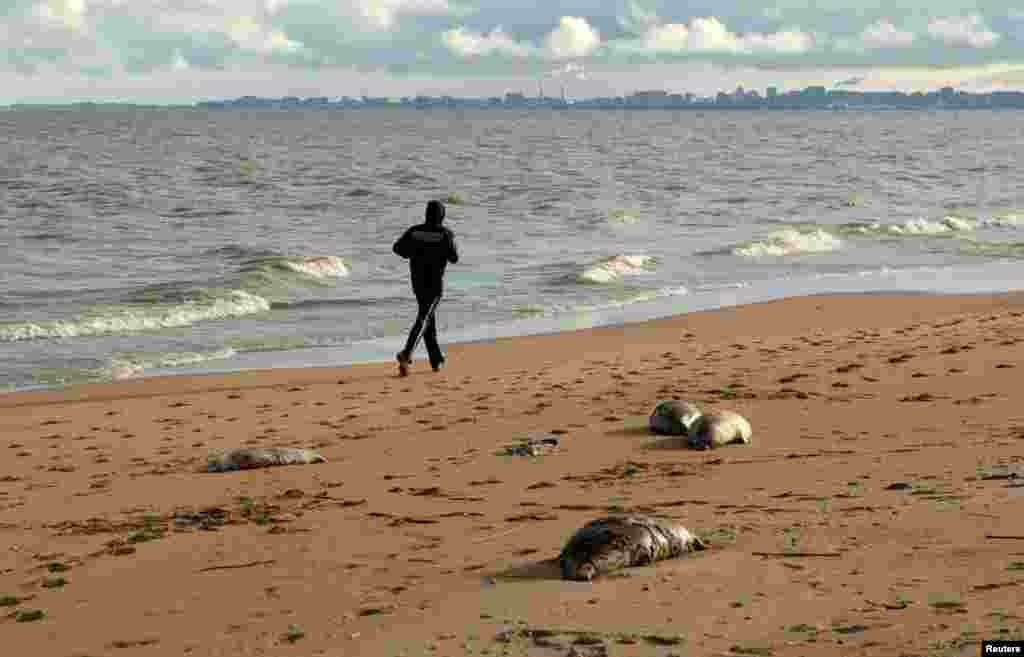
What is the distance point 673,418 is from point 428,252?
17.8ft

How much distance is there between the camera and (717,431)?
9.71 metres

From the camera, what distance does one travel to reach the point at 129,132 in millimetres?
115625

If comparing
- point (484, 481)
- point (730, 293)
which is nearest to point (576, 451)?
point (484, 481)

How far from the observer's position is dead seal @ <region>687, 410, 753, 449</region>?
9680mm

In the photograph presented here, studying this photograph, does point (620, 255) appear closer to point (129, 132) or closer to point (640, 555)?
point (640, 555)

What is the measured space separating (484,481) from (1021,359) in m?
6.09

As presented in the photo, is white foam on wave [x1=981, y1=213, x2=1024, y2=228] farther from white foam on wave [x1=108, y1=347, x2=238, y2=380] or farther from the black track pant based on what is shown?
the black track pant

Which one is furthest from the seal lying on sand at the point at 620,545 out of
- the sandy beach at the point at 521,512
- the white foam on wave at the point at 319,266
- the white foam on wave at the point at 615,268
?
the white foam on wave at the point at 319,266

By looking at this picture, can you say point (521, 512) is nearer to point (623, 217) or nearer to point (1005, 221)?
point (623, 217)

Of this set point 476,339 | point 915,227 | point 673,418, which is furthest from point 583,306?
point 915,227

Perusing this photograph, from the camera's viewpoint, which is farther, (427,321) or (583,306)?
(583,306)

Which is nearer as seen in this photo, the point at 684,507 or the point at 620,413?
the point at 684,507

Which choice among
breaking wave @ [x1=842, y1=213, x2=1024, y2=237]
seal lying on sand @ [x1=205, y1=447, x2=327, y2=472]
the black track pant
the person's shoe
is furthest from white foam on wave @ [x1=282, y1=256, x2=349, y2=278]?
seal lying on sand @ [x1=205, y1=447, x2=327, y2=472]
